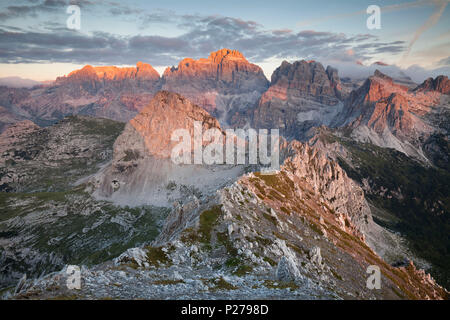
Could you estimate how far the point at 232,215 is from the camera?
214 feet

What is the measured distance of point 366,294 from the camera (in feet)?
205

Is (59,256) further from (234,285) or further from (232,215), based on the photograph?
(234,285)

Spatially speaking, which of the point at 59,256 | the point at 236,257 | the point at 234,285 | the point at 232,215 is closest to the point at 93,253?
the point at 59,256

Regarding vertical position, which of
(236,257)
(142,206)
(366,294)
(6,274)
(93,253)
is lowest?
(6,274)

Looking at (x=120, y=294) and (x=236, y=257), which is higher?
(x=120, y=294)

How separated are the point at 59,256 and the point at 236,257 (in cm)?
15350
